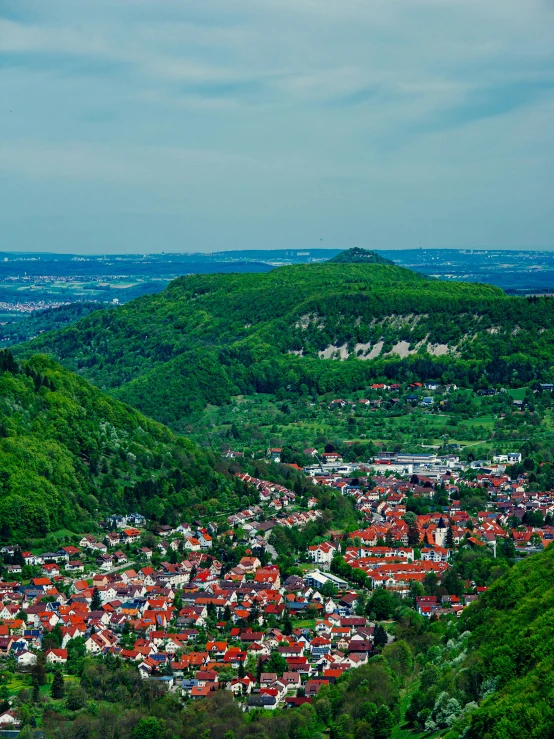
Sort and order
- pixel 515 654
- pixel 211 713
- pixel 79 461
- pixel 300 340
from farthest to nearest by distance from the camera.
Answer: pixel 300 340
pixel 79 461
pixel 211 713
pixel 515 654

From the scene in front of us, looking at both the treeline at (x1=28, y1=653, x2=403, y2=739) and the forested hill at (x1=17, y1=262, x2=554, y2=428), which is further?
the forested hill at (x1=17, y1=262, x2=554, y2=428)

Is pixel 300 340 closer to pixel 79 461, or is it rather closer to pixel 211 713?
pixel 79 461

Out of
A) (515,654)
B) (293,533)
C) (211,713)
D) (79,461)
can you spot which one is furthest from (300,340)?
(515,654)

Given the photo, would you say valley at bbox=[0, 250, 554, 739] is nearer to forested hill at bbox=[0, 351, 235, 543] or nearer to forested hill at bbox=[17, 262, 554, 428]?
forested hill at bbox=[0, 351, 235, 543]

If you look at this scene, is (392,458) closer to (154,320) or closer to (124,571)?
(124,571)

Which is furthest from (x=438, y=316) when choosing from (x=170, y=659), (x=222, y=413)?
(x=170, y=659)

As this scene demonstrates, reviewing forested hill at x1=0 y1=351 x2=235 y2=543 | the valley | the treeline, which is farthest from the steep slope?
forested hill at x1=0 y1=351 x2=235 y2=543
